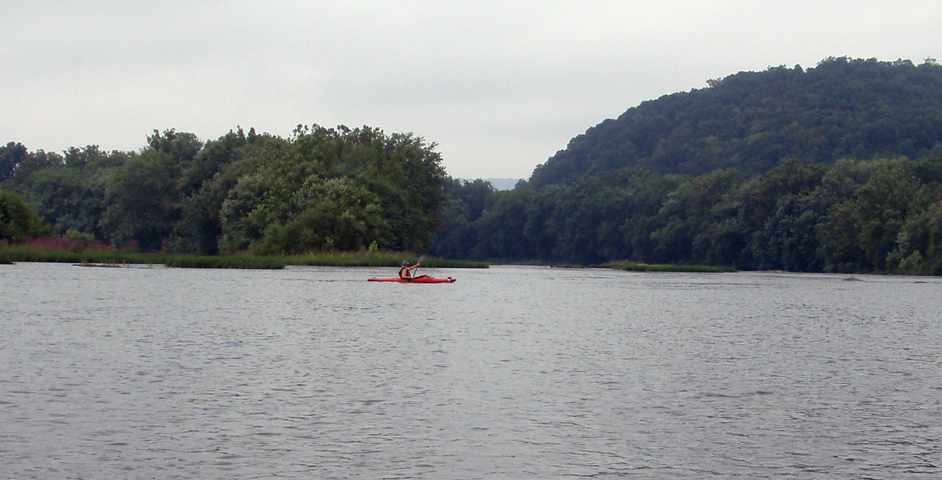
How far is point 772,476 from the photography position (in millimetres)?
15836

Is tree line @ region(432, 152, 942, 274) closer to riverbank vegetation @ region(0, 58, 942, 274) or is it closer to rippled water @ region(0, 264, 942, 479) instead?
riverbank vegetation @ region(0, 58, 942, 274)

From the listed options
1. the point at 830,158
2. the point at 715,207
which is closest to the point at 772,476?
the point at 715,207

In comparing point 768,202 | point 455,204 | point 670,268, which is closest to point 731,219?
point 768,202

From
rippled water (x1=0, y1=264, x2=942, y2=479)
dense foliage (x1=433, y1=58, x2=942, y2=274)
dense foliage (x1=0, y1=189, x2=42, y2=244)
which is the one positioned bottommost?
rippled water (x1=0, y1=264, x2=942, y2=479)

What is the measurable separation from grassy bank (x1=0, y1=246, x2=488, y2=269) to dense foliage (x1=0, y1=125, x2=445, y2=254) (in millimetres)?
2869

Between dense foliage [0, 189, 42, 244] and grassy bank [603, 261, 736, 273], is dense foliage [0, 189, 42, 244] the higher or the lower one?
the higher one

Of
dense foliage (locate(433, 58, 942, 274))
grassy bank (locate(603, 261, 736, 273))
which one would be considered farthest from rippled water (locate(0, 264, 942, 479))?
dense foliage (locate(433, 58, 942, 274))

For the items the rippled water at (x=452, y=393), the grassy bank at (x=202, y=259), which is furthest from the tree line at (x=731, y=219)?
the rippled water at (x=452, y=393)

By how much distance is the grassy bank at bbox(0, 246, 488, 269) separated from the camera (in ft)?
260

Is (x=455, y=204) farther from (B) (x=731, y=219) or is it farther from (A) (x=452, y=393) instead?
(A) (x=452, y=393)

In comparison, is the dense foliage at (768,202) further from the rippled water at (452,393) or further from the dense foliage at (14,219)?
the rippled water at (452,393)

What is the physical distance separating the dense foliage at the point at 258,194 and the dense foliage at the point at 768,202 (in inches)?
427

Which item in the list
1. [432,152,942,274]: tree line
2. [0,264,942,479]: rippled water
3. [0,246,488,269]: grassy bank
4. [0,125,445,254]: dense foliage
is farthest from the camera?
[432,152,942,274]: tree line

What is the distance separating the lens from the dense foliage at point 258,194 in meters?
92.2
